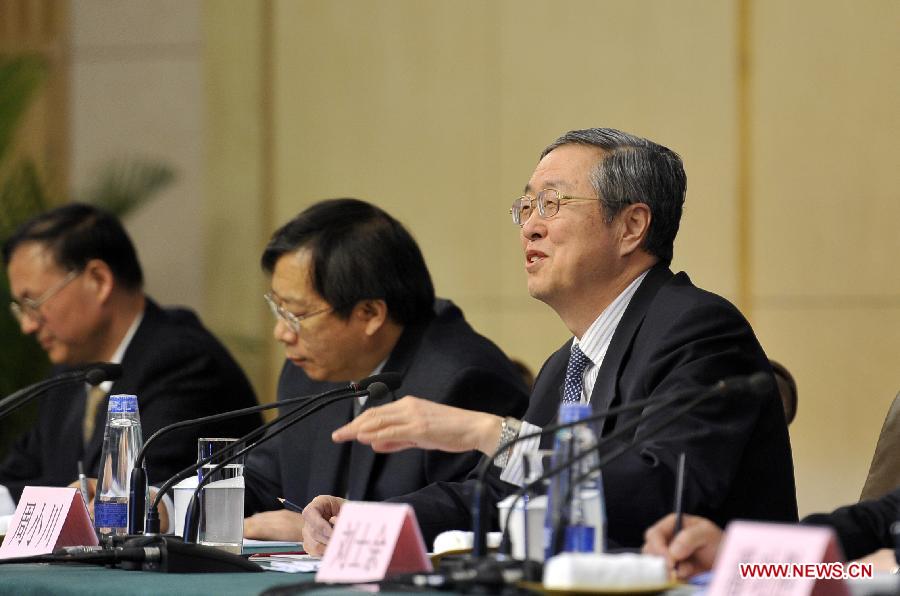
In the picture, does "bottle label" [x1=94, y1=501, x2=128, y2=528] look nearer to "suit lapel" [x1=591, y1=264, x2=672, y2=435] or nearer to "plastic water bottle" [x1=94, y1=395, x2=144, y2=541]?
"plastic water bottle" [x1=94, y1=395, x2=144, y2=541]

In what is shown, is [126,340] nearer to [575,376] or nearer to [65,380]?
[65,380]

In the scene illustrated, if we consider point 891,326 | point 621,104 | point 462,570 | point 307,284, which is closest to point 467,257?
point 621,104

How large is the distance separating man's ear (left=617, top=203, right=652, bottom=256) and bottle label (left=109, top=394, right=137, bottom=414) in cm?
102

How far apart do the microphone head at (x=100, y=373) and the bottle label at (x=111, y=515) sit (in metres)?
0.27

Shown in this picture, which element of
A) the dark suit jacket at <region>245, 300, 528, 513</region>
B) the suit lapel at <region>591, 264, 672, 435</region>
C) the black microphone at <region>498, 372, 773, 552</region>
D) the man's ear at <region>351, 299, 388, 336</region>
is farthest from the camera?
the man's ear at <region>351, 299, 388, 336</region>

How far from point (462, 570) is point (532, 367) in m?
3.79

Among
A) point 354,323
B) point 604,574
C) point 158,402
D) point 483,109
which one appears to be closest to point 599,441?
point 604,574

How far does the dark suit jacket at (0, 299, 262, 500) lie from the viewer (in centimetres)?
412

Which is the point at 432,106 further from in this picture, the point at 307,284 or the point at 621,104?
the point at 307,284

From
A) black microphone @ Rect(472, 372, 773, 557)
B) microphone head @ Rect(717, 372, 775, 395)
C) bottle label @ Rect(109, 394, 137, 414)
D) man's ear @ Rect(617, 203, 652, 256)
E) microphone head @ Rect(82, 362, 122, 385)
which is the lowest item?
bottle label @ Rect(109, 394, 137, 414)

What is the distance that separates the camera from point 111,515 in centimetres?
276

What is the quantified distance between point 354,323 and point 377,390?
1083mm

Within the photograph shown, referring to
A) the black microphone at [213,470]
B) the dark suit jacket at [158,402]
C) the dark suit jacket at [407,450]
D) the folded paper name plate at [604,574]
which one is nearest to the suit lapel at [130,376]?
the dark suit jacket at [158,402]

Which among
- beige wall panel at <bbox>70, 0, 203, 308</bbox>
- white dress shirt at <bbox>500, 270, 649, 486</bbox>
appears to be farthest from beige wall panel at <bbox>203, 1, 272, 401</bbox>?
white dress shirt at <bbox>500, 270, 649, 486</bbox>
